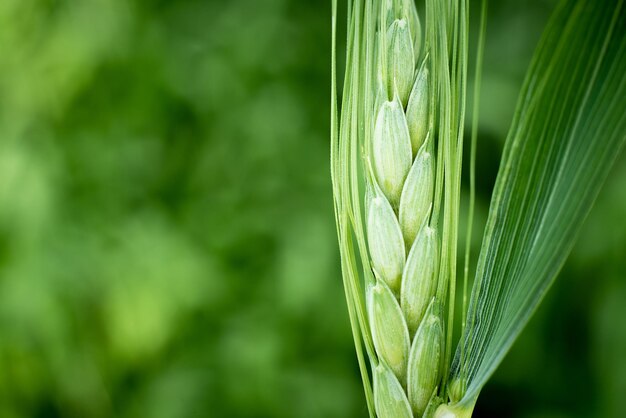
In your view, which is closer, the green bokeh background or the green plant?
the green plant

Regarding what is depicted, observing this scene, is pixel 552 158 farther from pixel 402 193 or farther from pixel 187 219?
pixel 187 219

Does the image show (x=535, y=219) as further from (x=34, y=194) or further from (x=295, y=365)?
(x=34, y=194)

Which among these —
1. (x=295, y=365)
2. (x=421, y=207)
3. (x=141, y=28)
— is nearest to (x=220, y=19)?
(x=141, y=28)

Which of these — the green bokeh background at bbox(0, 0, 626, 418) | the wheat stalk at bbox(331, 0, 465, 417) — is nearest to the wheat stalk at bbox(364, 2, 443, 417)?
the wheat stalk at bbox(331, 0, 465, 417)

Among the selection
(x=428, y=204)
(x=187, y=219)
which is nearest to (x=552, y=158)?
(x=428, y=204)

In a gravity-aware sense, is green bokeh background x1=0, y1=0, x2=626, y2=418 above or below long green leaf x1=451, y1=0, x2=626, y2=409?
below

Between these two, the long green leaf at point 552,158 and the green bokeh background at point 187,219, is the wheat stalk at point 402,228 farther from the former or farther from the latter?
the green bokeh background at point 187,219

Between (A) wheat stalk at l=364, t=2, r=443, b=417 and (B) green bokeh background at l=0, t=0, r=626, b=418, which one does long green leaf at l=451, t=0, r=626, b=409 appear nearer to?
(A) wheat stalk at l=364, t=2, r=443, b=417
